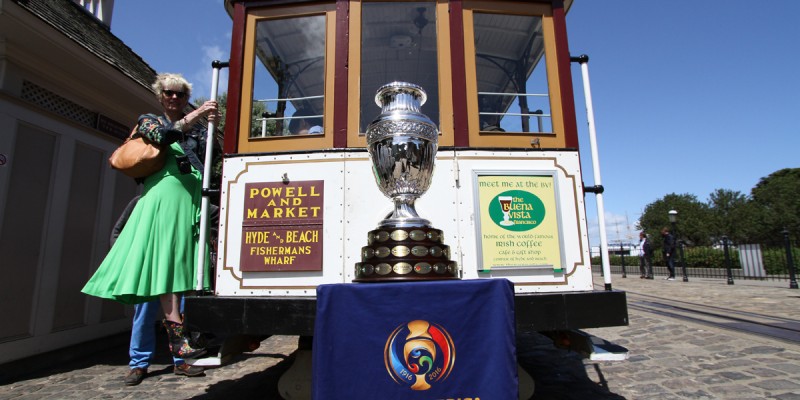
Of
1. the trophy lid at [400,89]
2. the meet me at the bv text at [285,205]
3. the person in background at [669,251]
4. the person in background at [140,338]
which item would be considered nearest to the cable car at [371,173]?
the meet me at the bv text at [285,205]

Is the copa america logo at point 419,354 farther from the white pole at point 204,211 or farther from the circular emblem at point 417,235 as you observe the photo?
the white pole at point 204,211

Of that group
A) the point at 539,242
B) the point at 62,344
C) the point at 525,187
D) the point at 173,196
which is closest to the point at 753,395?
the point at 539,242

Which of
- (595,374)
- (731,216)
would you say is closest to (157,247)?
(595,374)

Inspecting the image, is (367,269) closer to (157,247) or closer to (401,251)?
(401,251)

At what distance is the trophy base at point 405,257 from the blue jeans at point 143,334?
2417mm

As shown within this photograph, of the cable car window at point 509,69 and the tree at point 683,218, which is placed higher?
the tree at point 683,218

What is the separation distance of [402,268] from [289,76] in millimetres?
2166

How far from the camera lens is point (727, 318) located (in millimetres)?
5578

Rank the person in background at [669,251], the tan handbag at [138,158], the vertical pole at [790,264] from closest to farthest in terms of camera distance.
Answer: the tan handbag at [138,158] < the vertical pole at [790,264] < the person in background at [669,251]

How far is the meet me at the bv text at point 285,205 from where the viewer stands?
239 centimetres

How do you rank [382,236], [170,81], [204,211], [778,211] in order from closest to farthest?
[382,236] < [204,211] < [170,81] < [778,211]

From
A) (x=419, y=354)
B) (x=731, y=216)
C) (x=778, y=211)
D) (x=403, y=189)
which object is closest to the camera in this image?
(x=419, y=354)

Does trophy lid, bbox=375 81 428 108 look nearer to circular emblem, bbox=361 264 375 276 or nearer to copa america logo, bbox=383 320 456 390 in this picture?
circular emblem, bbox=361 264 375 276

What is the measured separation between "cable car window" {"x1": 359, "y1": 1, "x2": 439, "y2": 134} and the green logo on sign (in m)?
0.87
